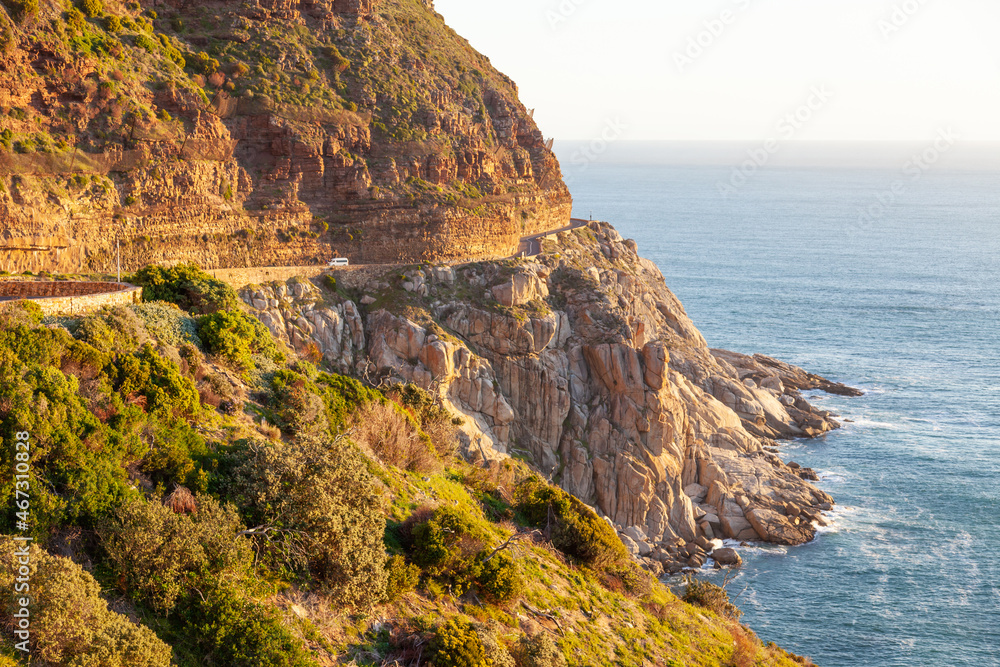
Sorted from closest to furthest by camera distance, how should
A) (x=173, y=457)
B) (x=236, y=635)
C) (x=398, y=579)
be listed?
(x=236, y=635), (x=173, y=457), (x=398, y=579)

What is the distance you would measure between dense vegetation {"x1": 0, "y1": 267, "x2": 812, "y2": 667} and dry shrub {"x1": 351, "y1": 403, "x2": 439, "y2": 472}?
8 cm

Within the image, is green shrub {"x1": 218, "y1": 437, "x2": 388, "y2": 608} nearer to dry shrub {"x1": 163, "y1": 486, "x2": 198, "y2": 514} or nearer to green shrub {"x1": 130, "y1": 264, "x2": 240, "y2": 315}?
dry shrub {"x1": 163, "y1": 486, "x2": 198, "y2": 514}

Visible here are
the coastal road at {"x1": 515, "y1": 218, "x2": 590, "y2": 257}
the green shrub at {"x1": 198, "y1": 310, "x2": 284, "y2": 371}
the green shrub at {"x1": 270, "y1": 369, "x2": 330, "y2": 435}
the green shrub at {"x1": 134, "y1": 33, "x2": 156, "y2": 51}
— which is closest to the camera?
the green shrub at {"x1": 270, "y1": 369, "x2": 330, "y2": 435}

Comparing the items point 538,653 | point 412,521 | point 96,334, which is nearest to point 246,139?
point 96,334

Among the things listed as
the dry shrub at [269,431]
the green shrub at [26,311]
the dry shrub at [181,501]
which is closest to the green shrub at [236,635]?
the dry shrub at [181,501]

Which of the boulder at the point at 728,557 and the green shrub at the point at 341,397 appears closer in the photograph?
the green shrub at the point at 341,397

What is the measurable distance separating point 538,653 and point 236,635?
26.8 ft

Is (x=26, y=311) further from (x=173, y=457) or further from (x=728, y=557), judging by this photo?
(x=728, y=557)

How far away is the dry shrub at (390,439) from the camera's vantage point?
101ft

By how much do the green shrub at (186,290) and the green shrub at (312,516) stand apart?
45.8ft

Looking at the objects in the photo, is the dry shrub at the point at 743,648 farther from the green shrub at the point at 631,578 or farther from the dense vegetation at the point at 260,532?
the green shrub at the point at 631,578

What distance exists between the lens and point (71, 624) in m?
16.9

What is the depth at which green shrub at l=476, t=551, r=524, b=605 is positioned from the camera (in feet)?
84.2
